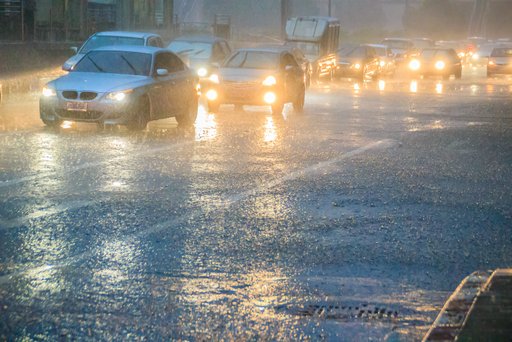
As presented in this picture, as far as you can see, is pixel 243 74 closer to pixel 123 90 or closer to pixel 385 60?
pixel 123 90

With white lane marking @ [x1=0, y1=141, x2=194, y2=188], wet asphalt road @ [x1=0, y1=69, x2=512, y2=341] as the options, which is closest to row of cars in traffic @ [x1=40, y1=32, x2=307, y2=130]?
wet asphalt road @ [x1=0, y1=69, x2=512, y2=341]

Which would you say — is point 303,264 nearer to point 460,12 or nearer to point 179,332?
point 179,332

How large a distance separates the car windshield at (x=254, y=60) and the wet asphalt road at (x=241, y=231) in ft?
20.2

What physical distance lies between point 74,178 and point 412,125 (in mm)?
10132

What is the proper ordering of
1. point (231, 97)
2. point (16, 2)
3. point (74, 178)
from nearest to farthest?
point (74, 178)
point (231, 97)
point (16, 2)

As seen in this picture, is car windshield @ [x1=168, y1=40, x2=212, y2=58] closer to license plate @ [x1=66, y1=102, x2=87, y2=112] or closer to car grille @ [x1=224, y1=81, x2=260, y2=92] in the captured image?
car grille @ [x1=224, y1=81, x2=260, y2=92]

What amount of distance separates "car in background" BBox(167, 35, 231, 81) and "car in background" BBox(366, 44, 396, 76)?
16.9 metres

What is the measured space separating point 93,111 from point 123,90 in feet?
2.11

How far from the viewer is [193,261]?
25.3ft

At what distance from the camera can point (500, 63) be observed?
5003 cm

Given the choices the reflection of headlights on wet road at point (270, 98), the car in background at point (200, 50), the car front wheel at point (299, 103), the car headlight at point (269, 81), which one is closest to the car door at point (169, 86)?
the reflection of headlights on wet road at point (270, 98)

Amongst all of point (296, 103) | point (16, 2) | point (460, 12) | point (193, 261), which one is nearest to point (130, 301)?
point (193, 261)

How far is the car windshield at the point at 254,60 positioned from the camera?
23.9 meters

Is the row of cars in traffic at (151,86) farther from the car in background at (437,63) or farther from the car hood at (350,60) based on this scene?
the car in background at (437,63)
